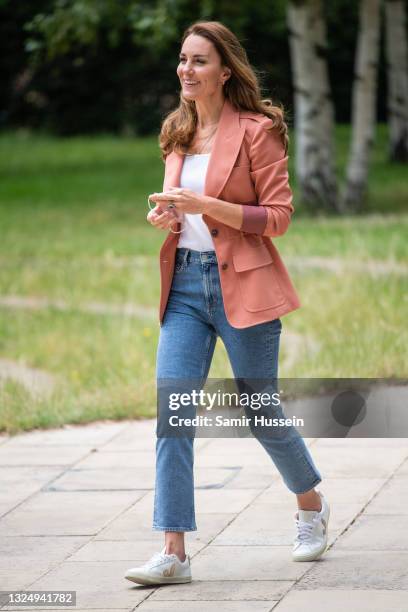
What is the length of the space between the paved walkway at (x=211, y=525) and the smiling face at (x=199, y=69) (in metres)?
1.69

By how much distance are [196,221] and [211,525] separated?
1370 millimetres

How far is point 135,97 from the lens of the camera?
4109cm

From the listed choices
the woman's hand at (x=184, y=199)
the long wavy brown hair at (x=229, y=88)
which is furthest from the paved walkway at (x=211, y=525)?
the long wavy brown hair at (x=229, y=88)

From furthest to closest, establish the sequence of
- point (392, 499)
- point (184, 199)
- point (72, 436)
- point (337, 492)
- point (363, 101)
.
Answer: point (363, 101) → point (72, 436) → point (337, 492) → point (392, 499) → point (184, 199)

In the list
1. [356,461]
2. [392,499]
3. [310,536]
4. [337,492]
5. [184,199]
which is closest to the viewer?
[184,199]

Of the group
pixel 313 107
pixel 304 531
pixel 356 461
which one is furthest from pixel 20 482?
pixel 313 107

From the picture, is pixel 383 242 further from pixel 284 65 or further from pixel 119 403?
pixel 284 65

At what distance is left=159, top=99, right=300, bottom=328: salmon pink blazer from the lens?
455 centimetres

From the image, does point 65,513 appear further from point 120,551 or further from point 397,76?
point 397,76

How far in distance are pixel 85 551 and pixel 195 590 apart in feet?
2.22

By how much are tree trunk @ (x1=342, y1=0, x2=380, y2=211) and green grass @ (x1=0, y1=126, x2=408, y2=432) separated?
1.54 feet

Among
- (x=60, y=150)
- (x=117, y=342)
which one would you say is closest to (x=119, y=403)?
(x=117, y=342)

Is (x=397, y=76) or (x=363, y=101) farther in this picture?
(x=397, y=76)

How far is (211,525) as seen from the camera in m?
5.33
